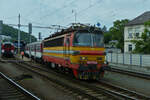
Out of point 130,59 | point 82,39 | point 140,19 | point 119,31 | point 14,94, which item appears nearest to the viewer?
point 14,94

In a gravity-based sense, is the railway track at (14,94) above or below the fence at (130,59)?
below

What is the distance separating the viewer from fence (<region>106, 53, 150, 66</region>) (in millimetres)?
19373

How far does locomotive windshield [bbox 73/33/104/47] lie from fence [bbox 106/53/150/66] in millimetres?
8497

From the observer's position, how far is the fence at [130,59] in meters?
Result: 19.4

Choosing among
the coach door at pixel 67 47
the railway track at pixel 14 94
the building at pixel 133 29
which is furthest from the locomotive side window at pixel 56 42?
the building at pixel 133 29

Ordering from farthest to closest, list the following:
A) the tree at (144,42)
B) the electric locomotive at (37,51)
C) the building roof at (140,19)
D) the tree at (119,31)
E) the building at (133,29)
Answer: the tree at (119,31) → the building roof at (140,19) → the building at (133,29) → the tree at (144,42) → the electric locomotive at (37,51)

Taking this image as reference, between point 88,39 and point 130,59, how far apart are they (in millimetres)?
10324

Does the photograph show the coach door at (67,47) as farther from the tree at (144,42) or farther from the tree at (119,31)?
the tree at (119,31)

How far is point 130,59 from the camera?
21156 mm

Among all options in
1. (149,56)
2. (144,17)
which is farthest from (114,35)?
(149,56)

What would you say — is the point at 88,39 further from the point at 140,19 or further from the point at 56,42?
the point at 140,19

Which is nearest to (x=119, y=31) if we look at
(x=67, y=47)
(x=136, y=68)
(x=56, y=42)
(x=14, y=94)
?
(x=136, y=68)

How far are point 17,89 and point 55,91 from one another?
1879 millimetres

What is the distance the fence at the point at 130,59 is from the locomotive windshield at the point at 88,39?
8.50m
